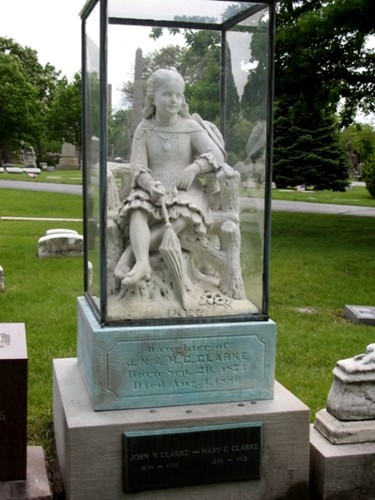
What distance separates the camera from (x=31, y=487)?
4.09 metres

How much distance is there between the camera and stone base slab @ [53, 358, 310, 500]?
4043 millimetres

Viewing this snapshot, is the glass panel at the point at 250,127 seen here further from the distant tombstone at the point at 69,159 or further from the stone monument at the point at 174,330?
the distant tombstone at the point at 69,159

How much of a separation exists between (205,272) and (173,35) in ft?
5.34

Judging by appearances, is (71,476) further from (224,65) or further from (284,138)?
(284,138)

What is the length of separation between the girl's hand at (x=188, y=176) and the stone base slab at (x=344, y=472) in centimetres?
181

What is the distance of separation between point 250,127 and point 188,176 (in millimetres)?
562

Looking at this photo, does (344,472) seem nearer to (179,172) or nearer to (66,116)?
(179,172)

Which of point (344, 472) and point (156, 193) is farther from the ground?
point (156, 193)

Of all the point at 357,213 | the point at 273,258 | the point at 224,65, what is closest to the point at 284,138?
the point at 357,213

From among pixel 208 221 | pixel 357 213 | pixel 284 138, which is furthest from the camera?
pixel 284 138

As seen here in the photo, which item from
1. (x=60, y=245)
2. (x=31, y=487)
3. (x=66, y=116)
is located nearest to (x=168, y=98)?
(x=31, y=487)

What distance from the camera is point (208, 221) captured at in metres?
4.70

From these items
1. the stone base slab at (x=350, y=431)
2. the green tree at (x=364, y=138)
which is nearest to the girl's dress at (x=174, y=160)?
the stone base slab at (x=350, y=431)

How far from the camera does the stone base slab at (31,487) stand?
158 inches
